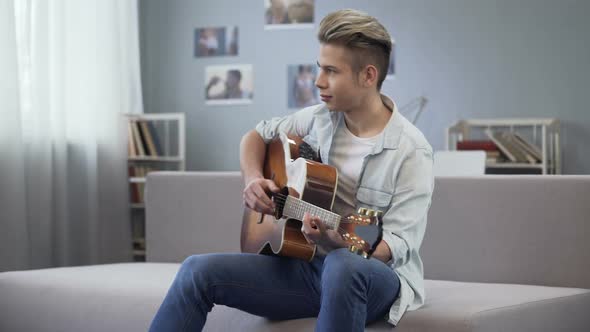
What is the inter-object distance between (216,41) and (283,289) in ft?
13.4

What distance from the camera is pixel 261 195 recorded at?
1.90m

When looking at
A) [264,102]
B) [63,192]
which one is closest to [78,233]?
[63,192]

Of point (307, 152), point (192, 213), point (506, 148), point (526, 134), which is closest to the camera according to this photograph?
point (307, 152)

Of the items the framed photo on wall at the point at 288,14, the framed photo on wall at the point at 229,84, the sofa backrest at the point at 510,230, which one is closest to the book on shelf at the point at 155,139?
the framed photo on wall at the point at 229,84

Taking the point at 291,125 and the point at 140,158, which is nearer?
the point at 291,125

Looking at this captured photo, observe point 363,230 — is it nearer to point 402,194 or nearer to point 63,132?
point 402,194

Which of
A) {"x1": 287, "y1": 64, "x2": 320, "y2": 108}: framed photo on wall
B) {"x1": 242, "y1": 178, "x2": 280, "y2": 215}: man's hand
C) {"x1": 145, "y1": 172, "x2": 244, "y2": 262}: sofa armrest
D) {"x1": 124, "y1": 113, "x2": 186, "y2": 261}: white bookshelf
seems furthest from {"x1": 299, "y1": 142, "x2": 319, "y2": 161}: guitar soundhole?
{"x1": 287, "y1": 64, "x2": 320, "y2": 108}: framed photo on wall

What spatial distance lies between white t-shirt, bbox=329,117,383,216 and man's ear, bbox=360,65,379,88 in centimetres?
12

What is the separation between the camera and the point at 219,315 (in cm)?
213

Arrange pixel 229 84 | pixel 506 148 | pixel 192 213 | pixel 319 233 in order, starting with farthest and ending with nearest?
1. pixel 229 84
2. pixel 506 148
3. pixel 192 213
4. pixel 319 233

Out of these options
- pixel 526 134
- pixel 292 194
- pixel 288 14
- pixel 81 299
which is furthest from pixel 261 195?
pixel 288 14

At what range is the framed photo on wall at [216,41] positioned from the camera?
575 cm

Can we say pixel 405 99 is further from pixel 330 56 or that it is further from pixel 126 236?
pixel 330 56

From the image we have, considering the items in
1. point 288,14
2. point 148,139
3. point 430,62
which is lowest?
point 148,139
